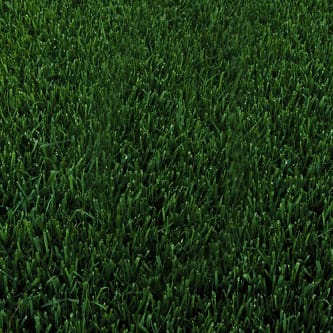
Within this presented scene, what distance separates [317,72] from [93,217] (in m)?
1.58

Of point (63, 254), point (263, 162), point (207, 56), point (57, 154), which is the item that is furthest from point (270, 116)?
point (63, 254)

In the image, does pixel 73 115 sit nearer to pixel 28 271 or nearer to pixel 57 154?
pixel 57 154

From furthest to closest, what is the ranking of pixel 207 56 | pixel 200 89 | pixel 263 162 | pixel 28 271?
pixel 207 56
pixel 200 89
pixel 263 162
pixel 28 271

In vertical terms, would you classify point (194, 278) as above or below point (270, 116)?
below

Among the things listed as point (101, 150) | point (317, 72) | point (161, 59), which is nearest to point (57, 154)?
point (101, 150)

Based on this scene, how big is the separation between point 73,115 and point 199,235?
0.96 metres

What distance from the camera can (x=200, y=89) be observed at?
142 inches

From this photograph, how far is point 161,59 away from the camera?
381 cm

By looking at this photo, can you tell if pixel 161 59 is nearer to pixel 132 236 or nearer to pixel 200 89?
pixel 200 89

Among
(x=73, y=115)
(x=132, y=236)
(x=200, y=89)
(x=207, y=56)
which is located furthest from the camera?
(x=207, y=56)

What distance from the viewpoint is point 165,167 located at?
3.07 m

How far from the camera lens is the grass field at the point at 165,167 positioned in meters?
2.48

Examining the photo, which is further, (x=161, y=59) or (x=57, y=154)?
(x=161, y=59)

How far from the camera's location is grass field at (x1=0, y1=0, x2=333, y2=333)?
8.13 feet
